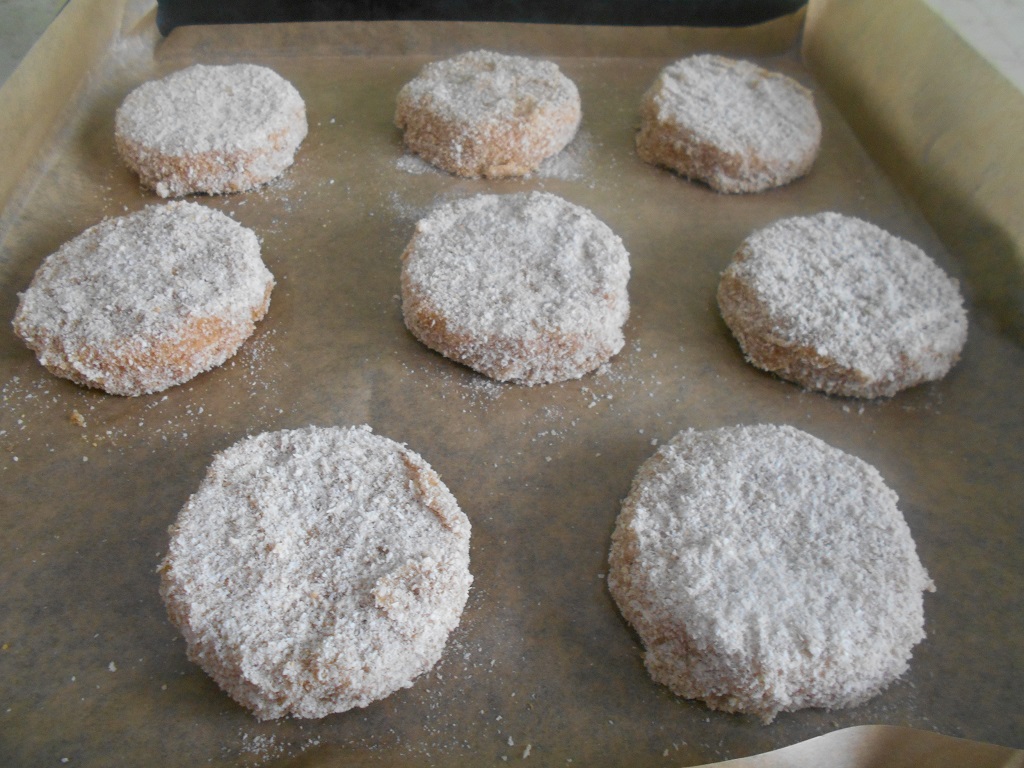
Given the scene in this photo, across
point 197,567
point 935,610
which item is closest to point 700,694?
point 935,610

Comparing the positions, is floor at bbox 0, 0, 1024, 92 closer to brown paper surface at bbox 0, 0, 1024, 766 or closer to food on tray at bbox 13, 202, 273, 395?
brown paper surface at bbox 0, 0, 1024, 766

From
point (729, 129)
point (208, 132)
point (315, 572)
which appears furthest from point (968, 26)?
point (315, 572)

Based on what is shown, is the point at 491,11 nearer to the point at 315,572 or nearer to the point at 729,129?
the point at 729,129

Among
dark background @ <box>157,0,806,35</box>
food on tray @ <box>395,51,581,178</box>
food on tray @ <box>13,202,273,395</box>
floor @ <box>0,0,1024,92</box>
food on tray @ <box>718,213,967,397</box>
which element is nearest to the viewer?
food on tray @ <box>13,202,273,395</box>

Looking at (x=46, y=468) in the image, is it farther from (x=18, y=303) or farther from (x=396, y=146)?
(x=396, y=146)

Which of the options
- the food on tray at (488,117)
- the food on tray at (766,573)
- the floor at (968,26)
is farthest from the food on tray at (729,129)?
the food on tray at (766,573)

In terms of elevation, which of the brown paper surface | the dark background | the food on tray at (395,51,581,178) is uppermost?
the dark background

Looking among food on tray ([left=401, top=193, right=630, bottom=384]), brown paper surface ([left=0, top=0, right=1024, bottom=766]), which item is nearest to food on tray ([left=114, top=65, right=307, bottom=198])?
brown paper surface ([left=0, top=0, right=1024, bottom=766])
